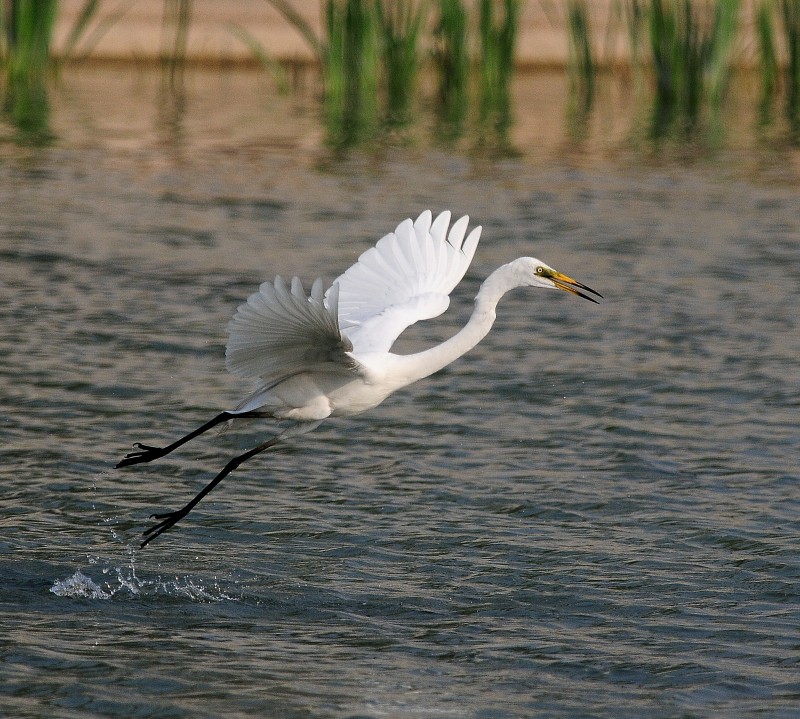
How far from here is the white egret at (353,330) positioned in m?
5.31

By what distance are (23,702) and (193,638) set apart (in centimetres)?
81

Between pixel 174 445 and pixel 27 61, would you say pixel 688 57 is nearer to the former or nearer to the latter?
pixel 27 61

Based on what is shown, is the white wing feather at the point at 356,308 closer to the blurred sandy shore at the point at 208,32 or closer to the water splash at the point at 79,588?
the water splash at the point at 79,588

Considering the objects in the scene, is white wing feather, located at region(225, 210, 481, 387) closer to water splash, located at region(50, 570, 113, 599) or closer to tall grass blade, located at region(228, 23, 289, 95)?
water splash, located at region(50, 570, 113, 599)

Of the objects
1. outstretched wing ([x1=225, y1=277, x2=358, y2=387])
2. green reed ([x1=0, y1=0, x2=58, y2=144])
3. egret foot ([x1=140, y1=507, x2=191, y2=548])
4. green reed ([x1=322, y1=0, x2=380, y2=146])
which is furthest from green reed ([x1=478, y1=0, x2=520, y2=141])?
outstretched wing ([x1=225, y1=277, x2=358, y2=387])

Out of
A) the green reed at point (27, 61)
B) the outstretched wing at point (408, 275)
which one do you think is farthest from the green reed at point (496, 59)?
the outstretched wing at point (408, 275)

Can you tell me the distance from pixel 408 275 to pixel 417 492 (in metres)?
1.04

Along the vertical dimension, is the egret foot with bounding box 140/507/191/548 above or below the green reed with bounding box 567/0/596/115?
below

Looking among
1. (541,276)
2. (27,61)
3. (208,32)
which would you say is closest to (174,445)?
(541,276)

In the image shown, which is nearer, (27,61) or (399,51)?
(27,61)

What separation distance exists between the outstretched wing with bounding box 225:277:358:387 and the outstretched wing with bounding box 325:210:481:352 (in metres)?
0.70

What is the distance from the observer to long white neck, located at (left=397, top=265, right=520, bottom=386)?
233 inches

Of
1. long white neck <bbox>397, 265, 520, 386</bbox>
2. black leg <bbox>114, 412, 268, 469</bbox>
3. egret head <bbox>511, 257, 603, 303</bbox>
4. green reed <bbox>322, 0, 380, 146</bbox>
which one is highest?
green reed <bbox>322, 0, 380, 146</bbox>

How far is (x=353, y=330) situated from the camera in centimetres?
638
